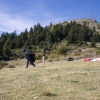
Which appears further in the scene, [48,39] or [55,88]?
[48,39]

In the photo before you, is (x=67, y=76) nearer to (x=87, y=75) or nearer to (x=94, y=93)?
(x=87, y=75)

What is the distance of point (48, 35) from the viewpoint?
407 feet

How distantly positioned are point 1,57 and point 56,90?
259ft

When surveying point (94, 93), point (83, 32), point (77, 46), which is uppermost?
point (83, 32)

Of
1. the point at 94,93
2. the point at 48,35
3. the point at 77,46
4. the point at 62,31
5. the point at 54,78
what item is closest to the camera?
the point at 94,93

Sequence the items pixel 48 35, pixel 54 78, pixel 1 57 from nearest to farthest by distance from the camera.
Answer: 1. pixel 54 78
2. pixel 1 57
3. pixel 48 35

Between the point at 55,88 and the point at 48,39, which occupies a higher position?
the point at 48,39

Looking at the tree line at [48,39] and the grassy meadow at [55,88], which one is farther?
the tree line at [48,39]

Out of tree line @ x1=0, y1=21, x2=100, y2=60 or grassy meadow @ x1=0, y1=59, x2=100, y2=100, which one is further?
tree line @ x1=0, y1=21, x2=100, y2=60

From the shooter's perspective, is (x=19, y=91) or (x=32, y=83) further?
(x=32, y=83)

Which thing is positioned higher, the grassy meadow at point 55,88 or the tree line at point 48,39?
the tree line at point 48,39

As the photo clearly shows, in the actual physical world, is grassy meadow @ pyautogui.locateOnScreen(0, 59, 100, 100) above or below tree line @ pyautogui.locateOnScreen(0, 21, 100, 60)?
below

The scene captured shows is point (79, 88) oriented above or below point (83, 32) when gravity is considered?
below

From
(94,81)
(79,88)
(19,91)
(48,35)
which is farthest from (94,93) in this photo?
(48,35)
